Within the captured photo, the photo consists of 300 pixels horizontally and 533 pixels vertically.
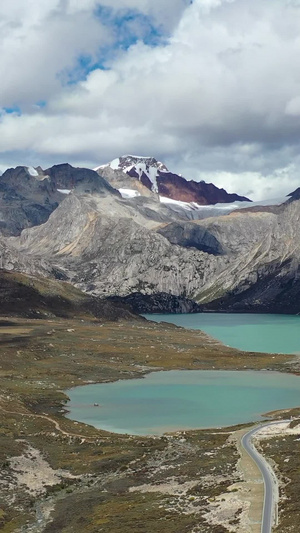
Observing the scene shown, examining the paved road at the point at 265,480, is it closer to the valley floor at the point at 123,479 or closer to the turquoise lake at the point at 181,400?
the valley floor at the point at 123,479

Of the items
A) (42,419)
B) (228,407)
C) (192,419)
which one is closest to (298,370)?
(228,407)

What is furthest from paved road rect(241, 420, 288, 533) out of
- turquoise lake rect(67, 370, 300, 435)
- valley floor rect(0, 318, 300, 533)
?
turquoise lake rect(67, 370, 300, 435)

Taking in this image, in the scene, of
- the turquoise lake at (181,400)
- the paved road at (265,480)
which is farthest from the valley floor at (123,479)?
the turquoise lake at (181,400)

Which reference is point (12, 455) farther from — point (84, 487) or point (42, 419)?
point (42, 419)

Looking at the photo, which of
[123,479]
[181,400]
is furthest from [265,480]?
[181,400]

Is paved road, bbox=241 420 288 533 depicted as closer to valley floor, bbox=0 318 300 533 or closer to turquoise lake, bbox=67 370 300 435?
valley floor, bbox=0 318 300 533

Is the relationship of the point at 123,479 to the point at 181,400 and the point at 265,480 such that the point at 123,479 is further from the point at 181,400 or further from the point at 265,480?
the point at 181,400
